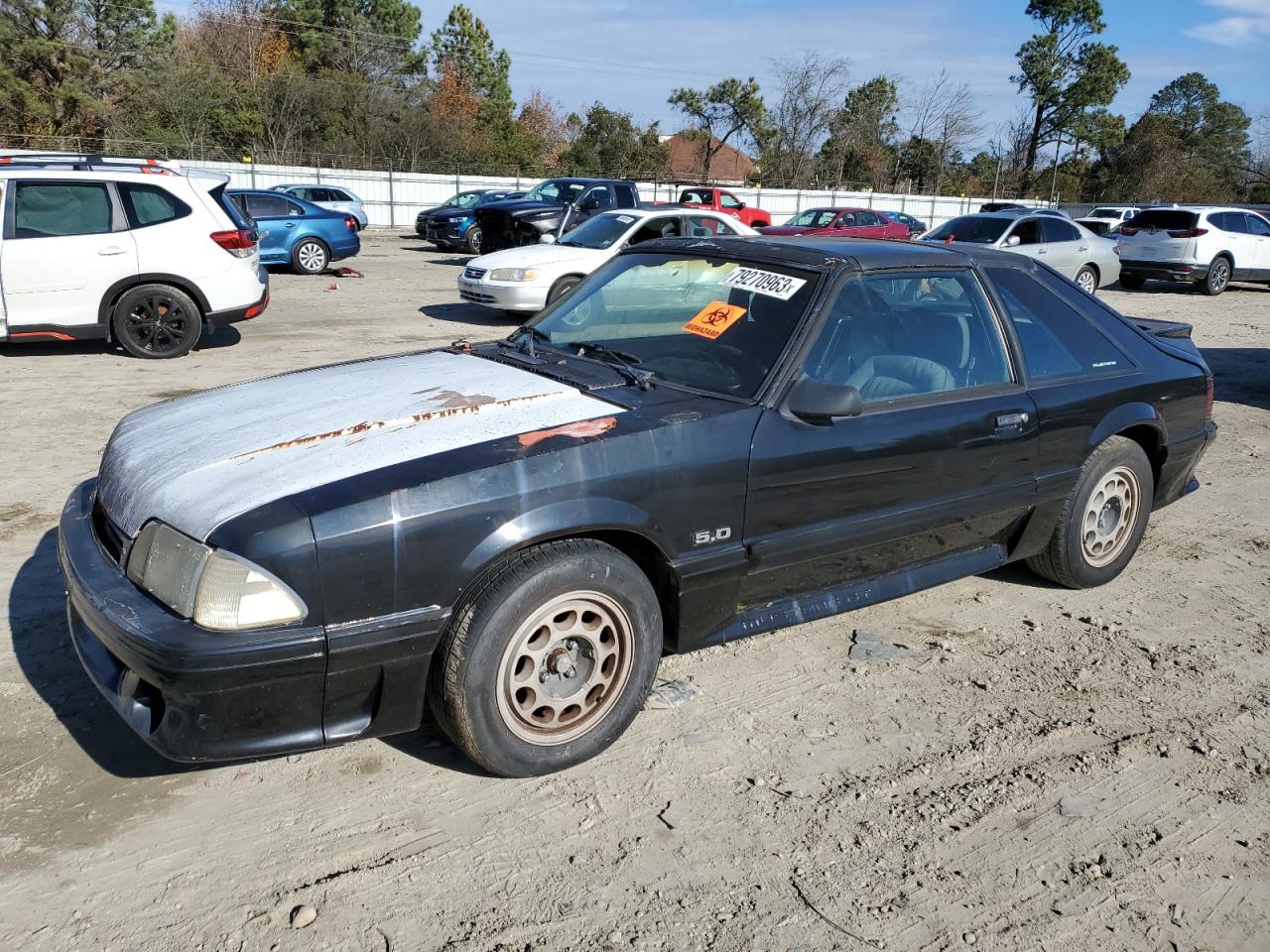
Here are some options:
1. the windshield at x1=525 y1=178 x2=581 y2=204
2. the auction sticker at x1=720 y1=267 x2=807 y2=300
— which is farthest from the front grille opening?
the windshield at x1=525 y1=178 x2=581 y2=204

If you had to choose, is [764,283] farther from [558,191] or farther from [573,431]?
[558,191]

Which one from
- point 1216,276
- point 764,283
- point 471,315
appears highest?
point 764,283

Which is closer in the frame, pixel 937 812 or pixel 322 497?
pixel 322 497

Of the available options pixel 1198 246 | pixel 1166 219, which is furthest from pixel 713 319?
pixel 1166 219

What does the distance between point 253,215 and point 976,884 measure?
17.1 m

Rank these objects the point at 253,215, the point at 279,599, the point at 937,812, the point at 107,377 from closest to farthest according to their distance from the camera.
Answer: the point at 279,599 < the point at 937,812 < the point at 107,377 < the point at 253,215

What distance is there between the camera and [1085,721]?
11.6ft

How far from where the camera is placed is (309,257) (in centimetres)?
1748

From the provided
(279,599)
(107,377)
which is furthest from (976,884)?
(107,377)

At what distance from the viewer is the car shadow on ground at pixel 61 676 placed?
10.2 feet

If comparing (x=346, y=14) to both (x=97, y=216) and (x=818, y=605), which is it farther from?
(x=818, y=605)

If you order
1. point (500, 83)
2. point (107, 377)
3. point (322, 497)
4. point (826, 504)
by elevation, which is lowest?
point (107, 377)

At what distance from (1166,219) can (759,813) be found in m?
19.1

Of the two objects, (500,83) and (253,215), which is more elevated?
(500,83)
